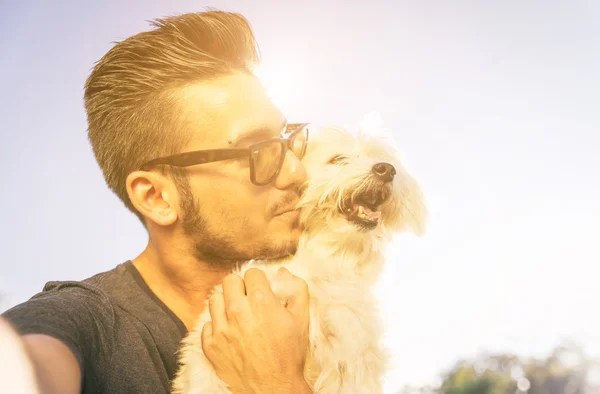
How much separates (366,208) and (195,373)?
1.89 m

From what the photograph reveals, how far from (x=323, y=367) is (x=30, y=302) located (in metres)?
1.52

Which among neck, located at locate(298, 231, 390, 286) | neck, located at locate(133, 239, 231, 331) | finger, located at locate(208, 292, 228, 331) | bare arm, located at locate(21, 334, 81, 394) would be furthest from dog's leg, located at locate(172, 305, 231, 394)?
neck, located at locate(298, 231, 390, 286)

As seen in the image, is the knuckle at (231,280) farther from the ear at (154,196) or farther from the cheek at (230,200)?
the ear at (154,196)

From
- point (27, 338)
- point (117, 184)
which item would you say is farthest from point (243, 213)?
point (27, 338)

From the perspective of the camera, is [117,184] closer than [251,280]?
No

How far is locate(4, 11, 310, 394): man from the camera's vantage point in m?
2.82

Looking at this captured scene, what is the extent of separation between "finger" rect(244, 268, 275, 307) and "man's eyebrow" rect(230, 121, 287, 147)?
3.47ft

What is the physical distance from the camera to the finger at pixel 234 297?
2748 mm

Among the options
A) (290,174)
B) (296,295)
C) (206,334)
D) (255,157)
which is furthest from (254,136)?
(206,334)

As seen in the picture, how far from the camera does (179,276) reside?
3.53m

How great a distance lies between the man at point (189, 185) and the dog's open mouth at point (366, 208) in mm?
418

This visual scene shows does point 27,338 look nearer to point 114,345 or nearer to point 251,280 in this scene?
point 114,345

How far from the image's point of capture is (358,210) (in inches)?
156

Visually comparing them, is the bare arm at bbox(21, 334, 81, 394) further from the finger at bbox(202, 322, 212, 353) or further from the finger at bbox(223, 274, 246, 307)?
the finger at bbox(223, 274, 246, 307)
